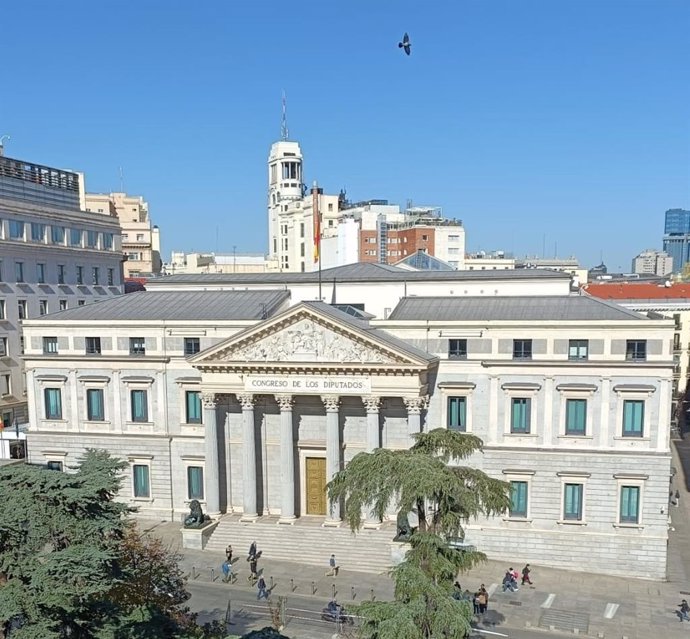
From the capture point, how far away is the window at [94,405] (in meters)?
53.8

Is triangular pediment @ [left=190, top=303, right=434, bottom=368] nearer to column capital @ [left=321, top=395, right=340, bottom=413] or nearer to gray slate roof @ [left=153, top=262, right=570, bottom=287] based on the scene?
column capital @ [left=321, top=395, right=340, bottom=413]

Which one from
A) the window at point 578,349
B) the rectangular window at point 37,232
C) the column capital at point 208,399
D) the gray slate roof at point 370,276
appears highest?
the rectangular window at point 37,232

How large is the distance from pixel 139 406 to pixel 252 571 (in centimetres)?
1634

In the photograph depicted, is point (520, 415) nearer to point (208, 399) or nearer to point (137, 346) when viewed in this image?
point (208, 399)

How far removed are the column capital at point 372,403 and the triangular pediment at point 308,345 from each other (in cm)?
241

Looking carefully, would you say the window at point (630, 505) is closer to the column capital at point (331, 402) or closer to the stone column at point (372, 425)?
the stone column at point (372, 425)

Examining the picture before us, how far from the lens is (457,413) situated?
158 feet

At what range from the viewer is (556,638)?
3688 cm

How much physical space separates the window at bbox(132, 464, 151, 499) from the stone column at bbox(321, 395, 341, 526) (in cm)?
1484

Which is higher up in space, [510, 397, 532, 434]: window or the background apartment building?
the background apartment building

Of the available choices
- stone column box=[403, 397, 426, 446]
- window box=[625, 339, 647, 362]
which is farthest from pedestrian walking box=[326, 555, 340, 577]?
window box=[625, 339, 647, 362]

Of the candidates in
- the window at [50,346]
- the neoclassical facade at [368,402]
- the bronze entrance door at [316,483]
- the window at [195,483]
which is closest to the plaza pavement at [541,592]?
the neoclassical facade at [368,402]

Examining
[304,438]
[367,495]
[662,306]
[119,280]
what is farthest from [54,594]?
[662,306]

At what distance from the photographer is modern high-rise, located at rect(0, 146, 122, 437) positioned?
2603 inches
